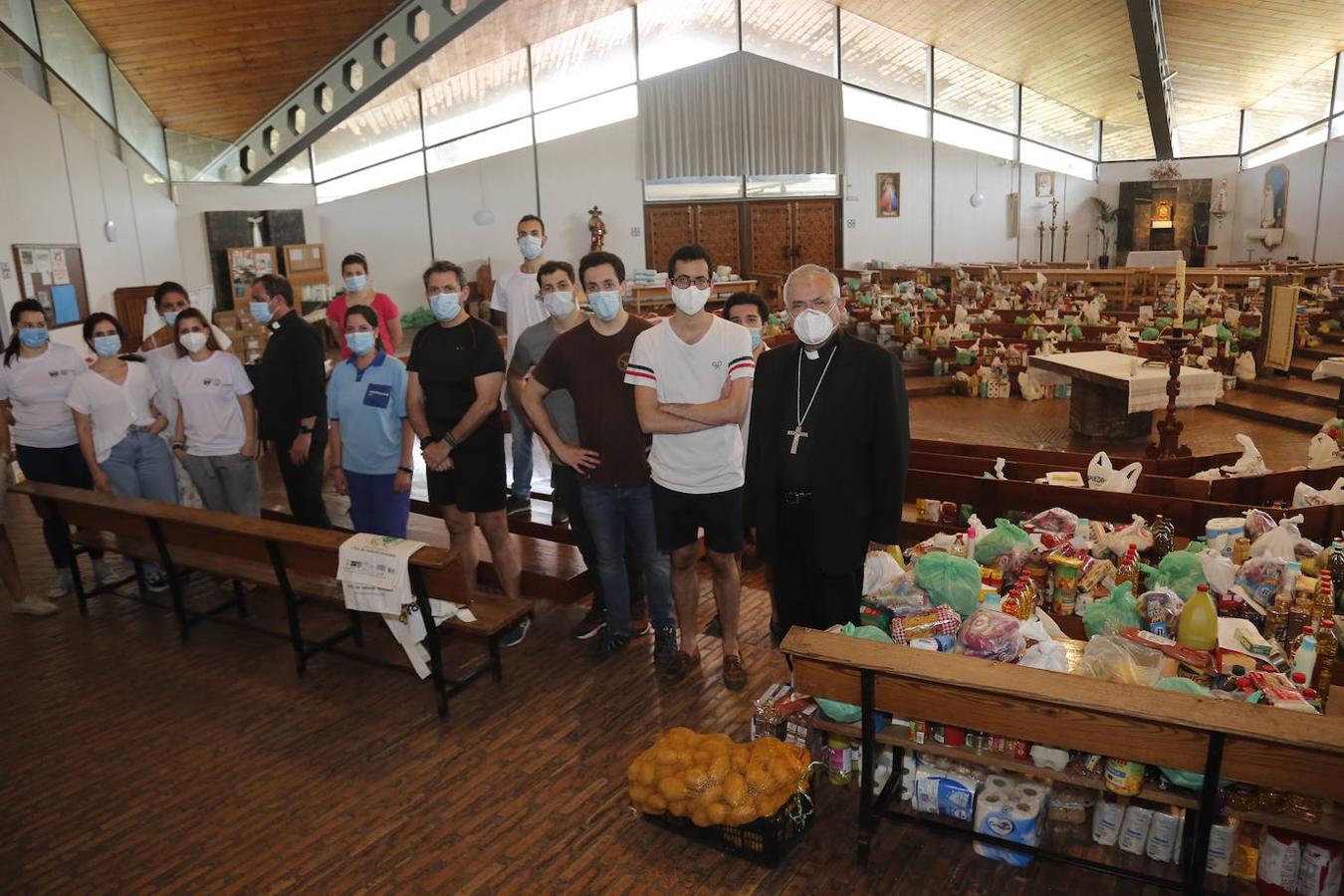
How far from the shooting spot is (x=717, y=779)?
2.59m

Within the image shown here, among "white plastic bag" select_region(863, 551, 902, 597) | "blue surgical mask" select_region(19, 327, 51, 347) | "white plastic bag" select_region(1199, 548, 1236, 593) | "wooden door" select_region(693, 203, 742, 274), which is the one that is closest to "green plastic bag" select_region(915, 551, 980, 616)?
"white plastic bag" select_region(863, 551, 902, 597)

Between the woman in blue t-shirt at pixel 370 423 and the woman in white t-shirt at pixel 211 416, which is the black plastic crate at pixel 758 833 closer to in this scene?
the woman in blue t-shirt at pixel 370 423

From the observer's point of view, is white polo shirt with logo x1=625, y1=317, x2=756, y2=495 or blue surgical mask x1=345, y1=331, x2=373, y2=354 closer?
white polo shirt with logo x1=625, y1=317, x2=756, y2=495

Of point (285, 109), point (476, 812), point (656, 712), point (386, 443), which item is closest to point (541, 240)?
point (386, 443)

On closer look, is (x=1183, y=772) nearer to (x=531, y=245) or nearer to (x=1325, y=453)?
(x=1325, y=453)

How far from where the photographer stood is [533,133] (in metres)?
17.1

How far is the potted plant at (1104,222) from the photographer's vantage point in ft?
69.5

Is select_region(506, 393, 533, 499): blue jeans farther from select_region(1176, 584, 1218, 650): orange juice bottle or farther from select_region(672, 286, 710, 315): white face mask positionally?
select_region(1176, 584, 1218, 650): orange juice bottle

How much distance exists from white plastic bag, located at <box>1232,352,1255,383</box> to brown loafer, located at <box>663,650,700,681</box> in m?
8.54

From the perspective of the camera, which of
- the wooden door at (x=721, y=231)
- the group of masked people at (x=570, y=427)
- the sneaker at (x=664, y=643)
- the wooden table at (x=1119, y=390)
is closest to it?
the group of masked people at (x=570, y=427)

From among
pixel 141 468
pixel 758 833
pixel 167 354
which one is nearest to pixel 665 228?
pixel 167 354

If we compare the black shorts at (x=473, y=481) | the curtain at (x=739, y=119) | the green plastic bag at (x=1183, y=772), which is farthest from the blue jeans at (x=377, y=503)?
the curtain at (x=739, y=119)

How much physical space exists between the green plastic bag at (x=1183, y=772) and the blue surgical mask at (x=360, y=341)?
3.16 meters

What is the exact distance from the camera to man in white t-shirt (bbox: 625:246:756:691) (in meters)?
3.19
